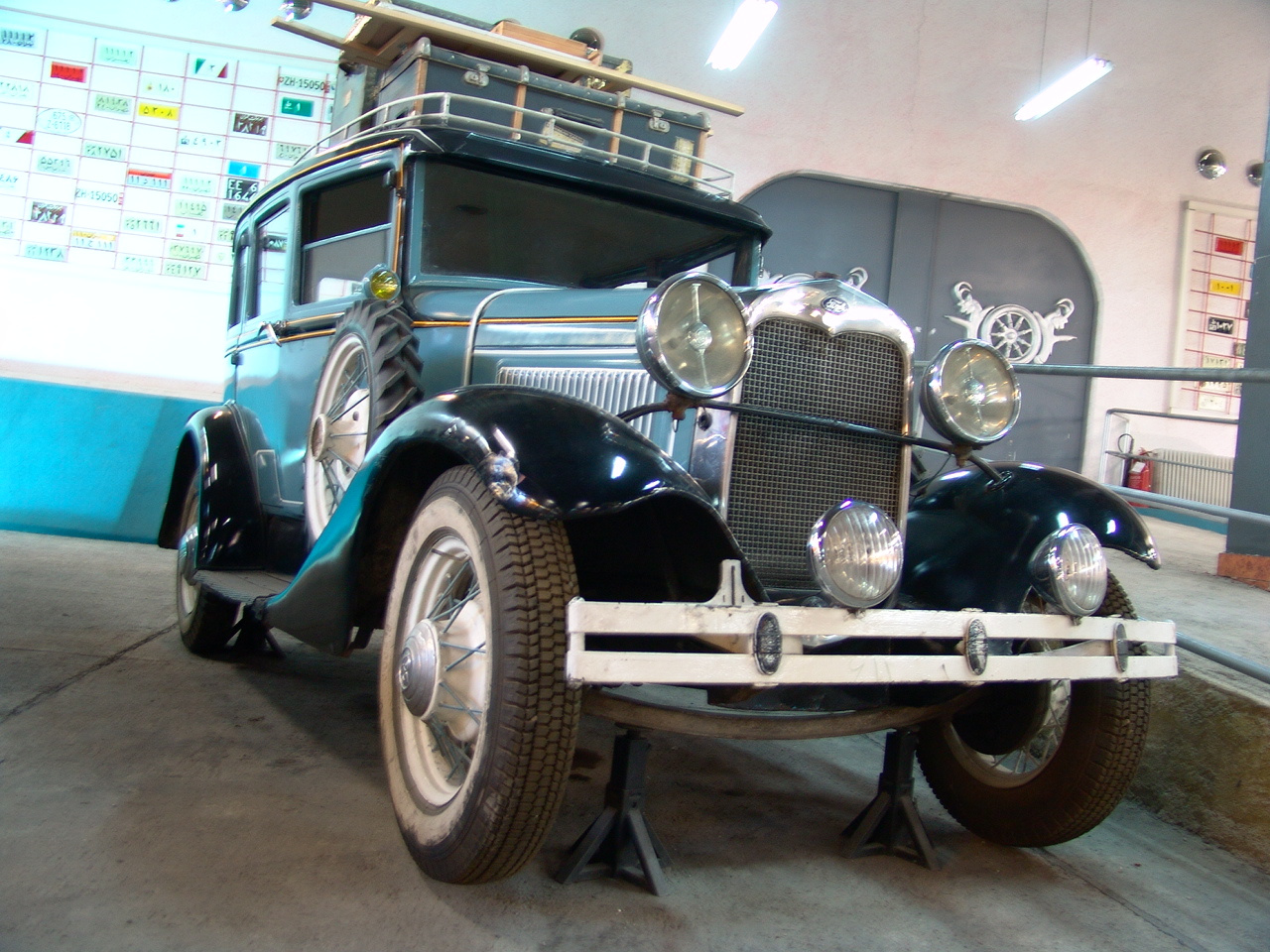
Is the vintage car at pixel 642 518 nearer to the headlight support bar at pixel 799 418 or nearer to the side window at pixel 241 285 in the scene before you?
the headlight support bar at pixel 799 418

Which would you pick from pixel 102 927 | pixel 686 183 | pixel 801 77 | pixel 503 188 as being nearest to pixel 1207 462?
pixel 801 77

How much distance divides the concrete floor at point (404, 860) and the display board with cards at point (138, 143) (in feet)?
14.3

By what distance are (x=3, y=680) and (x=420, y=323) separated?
1599 mm

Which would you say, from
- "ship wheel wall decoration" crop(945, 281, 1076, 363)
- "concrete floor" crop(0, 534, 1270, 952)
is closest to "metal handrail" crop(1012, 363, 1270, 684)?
"concrete floor" crop(0, 534, 1270, 952)

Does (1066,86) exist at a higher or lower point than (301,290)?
higher

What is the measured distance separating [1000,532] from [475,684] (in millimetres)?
1257

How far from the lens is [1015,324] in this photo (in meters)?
9.05

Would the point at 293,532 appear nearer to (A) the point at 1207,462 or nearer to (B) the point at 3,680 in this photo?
(B) the point at 3,680

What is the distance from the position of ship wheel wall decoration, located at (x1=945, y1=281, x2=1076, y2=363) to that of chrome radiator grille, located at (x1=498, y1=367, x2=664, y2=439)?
7349 mm

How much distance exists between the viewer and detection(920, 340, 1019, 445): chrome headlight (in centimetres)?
206

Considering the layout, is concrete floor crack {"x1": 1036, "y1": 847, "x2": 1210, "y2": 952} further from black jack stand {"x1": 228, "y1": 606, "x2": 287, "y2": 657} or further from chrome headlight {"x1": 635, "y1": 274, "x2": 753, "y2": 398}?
black jack stand {"x1": 228, "y1": 606, "x2": 287, "y2": 657}

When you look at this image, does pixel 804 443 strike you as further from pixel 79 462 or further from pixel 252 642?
pixel 79 462

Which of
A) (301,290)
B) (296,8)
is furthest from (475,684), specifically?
(296,8)

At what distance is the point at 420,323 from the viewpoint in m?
2.62
